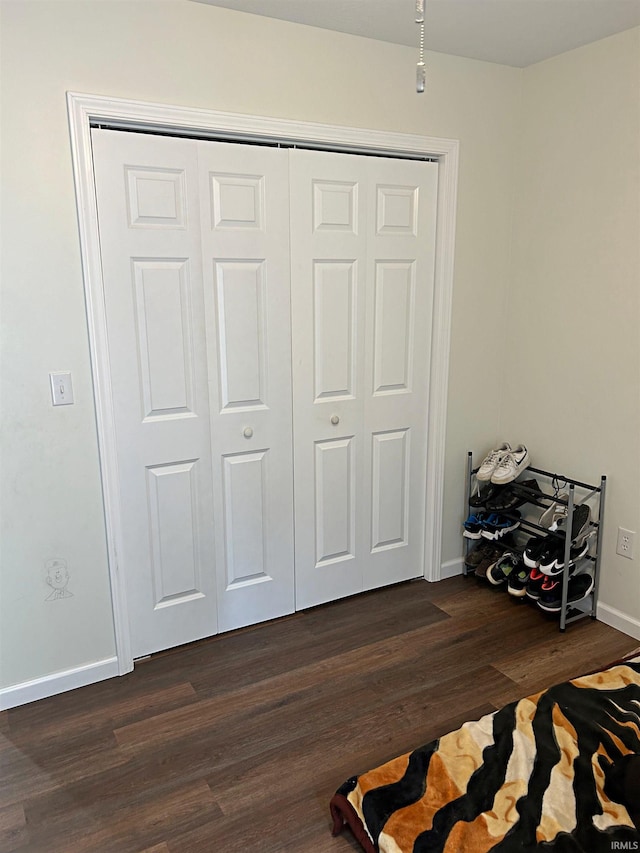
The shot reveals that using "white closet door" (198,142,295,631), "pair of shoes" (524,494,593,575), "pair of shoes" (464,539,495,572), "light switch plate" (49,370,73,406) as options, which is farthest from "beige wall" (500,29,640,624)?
"light switch plate" (49,370,73,406)

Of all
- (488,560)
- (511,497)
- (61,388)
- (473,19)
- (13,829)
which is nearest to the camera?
(13,829)

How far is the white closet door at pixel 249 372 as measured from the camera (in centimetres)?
242

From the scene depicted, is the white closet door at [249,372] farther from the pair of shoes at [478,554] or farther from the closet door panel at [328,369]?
the pair of shoes at [478,554]

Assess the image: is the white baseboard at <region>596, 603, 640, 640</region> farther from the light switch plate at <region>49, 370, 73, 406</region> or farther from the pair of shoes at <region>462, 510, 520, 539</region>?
the light switch plate at <region>49, 370, 73, 406</region>

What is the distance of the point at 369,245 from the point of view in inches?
108

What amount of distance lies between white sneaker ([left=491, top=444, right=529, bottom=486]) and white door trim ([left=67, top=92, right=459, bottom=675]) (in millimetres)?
284

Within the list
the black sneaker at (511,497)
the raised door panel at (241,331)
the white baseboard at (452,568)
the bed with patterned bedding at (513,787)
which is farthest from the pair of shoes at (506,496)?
the raised door panel at (241,331)

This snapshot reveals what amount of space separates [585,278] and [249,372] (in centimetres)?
151

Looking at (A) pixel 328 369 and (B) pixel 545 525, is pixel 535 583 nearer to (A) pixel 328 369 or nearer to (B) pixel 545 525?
(B) pixel 545 525

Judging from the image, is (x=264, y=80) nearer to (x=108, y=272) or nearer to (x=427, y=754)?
(x=108, y=272)

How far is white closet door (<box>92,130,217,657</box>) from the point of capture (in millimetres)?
2238

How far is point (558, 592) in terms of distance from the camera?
2.80 m

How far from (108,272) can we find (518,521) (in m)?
2.14

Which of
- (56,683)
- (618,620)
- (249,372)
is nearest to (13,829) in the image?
(56,683)
